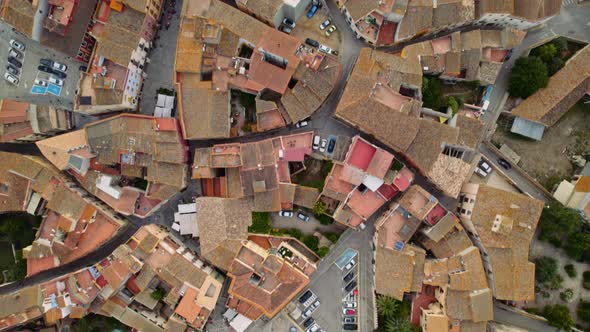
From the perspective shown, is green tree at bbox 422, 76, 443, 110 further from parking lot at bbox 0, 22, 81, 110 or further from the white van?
parking lot at bbox 0, 22, 81, 110

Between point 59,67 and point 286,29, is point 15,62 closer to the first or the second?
point 59,67

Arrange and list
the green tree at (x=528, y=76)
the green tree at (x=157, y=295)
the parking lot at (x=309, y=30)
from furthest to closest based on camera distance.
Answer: the parking lot at (x=309, y=30) < the green tree at (x=157, y=295) < the green tree at (x=528, y=76)

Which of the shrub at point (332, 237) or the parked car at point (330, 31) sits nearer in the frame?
the parked car at point (330, 31)

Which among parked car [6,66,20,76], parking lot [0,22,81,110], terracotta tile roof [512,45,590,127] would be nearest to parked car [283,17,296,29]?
parking lot [0,22,81,110]

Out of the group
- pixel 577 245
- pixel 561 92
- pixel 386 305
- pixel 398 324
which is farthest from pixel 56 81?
pixel 577 245

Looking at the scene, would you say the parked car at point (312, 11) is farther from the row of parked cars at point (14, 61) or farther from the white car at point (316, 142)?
the row of parked cars at point (14, 61)

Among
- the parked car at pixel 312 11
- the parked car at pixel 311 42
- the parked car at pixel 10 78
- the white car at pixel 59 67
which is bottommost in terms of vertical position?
the parked car at pixel 10 78

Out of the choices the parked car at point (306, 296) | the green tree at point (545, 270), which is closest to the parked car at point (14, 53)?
the parked car at point (306, 296)
